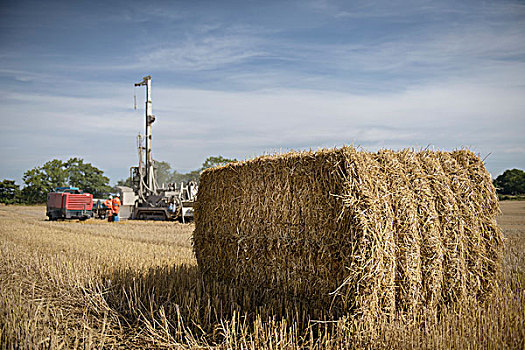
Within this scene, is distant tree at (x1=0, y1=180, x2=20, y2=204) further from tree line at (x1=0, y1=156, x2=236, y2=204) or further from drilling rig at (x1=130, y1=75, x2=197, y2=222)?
drilling rig at (x1=130, y1=75, x2=197, y2=222)

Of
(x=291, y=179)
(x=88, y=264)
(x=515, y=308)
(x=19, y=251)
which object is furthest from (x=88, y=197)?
(x=515, y=308)

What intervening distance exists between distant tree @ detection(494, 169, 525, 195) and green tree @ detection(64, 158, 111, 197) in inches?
1803

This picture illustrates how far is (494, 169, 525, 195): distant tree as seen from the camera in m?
30.8

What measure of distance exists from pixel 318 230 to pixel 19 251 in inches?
309

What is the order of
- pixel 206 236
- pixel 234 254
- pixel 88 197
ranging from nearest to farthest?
pixel 234 254 < pixel 206 236 < pixel 88 197

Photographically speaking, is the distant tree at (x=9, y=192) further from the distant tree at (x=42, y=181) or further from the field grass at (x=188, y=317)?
the field grass at (x=188, y=317)

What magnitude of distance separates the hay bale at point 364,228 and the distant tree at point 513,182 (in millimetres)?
29661

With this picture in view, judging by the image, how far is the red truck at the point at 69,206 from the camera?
22062mm

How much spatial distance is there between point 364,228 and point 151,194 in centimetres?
2198

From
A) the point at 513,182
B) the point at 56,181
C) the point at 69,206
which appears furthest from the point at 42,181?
the point at 513,182

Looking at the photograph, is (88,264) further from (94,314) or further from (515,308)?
(515,308)

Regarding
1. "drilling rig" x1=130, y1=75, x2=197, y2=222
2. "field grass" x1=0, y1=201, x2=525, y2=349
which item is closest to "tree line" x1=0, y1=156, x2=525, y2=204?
"drilling rig" x1=130, y1=75, x2=197, y2=222

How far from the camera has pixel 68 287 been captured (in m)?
5.86

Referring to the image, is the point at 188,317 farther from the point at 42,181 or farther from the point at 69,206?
the point at 42,181
